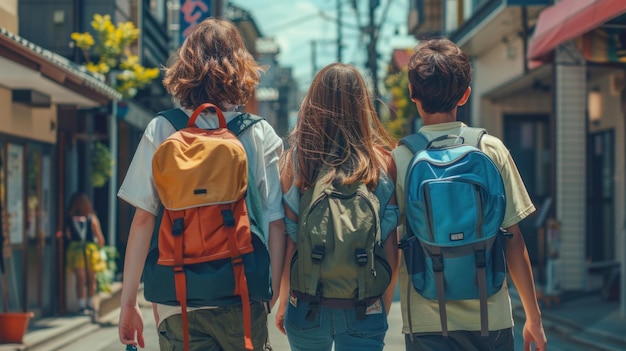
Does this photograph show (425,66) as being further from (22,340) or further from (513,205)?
(22,340)

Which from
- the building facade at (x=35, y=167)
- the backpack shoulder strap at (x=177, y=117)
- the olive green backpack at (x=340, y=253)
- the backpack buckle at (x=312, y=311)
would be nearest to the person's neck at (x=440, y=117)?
the olive green backpack at (x=340, y=253)

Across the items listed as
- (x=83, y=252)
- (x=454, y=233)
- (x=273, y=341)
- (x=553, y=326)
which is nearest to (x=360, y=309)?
(x=454, y=233)

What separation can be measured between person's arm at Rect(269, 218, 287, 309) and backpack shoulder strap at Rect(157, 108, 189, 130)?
0.51 metres

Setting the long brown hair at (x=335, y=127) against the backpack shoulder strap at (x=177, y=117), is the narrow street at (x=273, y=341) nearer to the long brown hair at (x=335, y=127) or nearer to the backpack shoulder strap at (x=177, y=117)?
the long brown hair at (x=335, y=127)

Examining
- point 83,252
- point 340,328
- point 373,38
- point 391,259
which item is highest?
point 373,38

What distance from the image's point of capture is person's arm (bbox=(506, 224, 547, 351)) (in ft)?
11.8

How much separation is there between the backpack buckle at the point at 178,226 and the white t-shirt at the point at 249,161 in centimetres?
18

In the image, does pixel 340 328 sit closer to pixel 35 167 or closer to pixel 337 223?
pixel 337 223

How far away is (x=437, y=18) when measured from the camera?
2638 centimetres

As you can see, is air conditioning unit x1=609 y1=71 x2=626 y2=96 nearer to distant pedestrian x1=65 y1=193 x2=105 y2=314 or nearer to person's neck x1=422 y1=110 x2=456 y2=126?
distant pedestrian x1=65 y1=193 x2=105 y2=314

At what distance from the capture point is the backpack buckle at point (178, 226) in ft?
10.6

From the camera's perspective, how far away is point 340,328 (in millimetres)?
3580

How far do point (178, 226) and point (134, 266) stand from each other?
258 millimetres

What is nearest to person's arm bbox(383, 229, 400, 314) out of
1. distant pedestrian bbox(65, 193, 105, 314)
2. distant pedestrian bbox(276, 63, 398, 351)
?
distant pedestrian bbox(276, 63, 398, 351)
